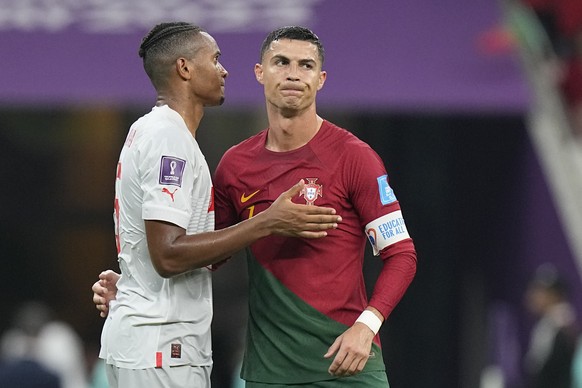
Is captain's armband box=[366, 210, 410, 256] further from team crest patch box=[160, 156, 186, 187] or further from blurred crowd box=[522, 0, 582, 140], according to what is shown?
blurred crowd box=[522, 0, 582, 140]

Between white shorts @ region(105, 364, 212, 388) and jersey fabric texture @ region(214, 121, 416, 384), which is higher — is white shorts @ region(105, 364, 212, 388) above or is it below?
below

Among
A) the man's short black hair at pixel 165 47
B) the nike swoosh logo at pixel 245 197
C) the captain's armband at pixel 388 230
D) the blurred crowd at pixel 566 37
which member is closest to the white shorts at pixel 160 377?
the nike swoosh logo at pixel 245 197

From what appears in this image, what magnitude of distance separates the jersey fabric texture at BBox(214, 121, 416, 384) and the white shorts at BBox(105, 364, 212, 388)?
0.82 feet

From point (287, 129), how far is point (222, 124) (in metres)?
8.37

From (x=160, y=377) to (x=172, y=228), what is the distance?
0.53 meters

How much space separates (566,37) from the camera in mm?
11344

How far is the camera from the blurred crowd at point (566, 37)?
10.9 meters

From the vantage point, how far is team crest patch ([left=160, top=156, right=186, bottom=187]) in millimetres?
4418

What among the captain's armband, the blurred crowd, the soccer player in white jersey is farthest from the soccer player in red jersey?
the blurred crowd

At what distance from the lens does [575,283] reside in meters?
10.5

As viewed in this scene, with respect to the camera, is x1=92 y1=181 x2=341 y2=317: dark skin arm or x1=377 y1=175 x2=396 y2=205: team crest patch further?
x1=377 y1=175 x2=396 y2=205: team crest patch

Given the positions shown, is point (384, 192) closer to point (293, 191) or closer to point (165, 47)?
point (293, 191)

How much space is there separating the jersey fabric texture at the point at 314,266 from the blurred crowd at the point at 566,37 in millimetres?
6579

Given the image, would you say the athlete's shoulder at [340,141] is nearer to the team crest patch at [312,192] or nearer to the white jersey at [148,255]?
the team crest patch at [312,192]
